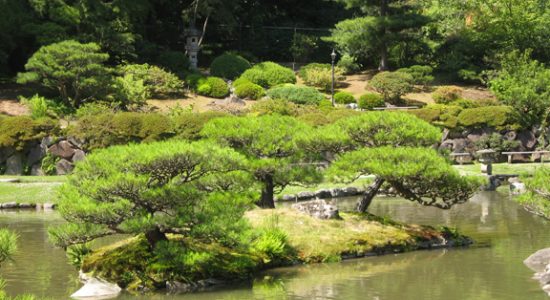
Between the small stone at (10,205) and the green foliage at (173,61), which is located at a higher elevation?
the green foliage at (173,61)

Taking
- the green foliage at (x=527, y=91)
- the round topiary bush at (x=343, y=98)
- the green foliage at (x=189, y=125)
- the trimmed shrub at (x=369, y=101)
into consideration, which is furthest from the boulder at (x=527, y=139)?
the green foliage at (x=189, y=125)

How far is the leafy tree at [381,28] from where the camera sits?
41125mm

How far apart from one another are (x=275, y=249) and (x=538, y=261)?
499 centimetres

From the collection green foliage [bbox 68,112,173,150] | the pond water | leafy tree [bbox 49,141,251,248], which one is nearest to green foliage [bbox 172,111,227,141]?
green foliage [bbox 68,112,173,150]

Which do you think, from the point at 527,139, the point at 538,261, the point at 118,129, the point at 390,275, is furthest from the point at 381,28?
the point at 390,275

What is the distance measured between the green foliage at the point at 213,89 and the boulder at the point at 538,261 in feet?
79.7

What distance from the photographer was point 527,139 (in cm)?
3419

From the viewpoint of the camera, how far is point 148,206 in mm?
13758

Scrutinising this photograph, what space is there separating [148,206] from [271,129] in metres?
4.51

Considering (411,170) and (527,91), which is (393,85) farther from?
(411,170)

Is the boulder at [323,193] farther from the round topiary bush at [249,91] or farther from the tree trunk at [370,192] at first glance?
the round topiary bush at [249,91]

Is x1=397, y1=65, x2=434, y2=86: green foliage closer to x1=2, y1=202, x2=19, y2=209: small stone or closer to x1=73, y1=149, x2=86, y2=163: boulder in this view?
x1=73, y1=149, x2=86, y2=163: boulder

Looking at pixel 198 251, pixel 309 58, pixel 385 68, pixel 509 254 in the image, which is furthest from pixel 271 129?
pixel 309 58

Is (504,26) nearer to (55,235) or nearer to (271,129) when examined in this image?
(271,129)
